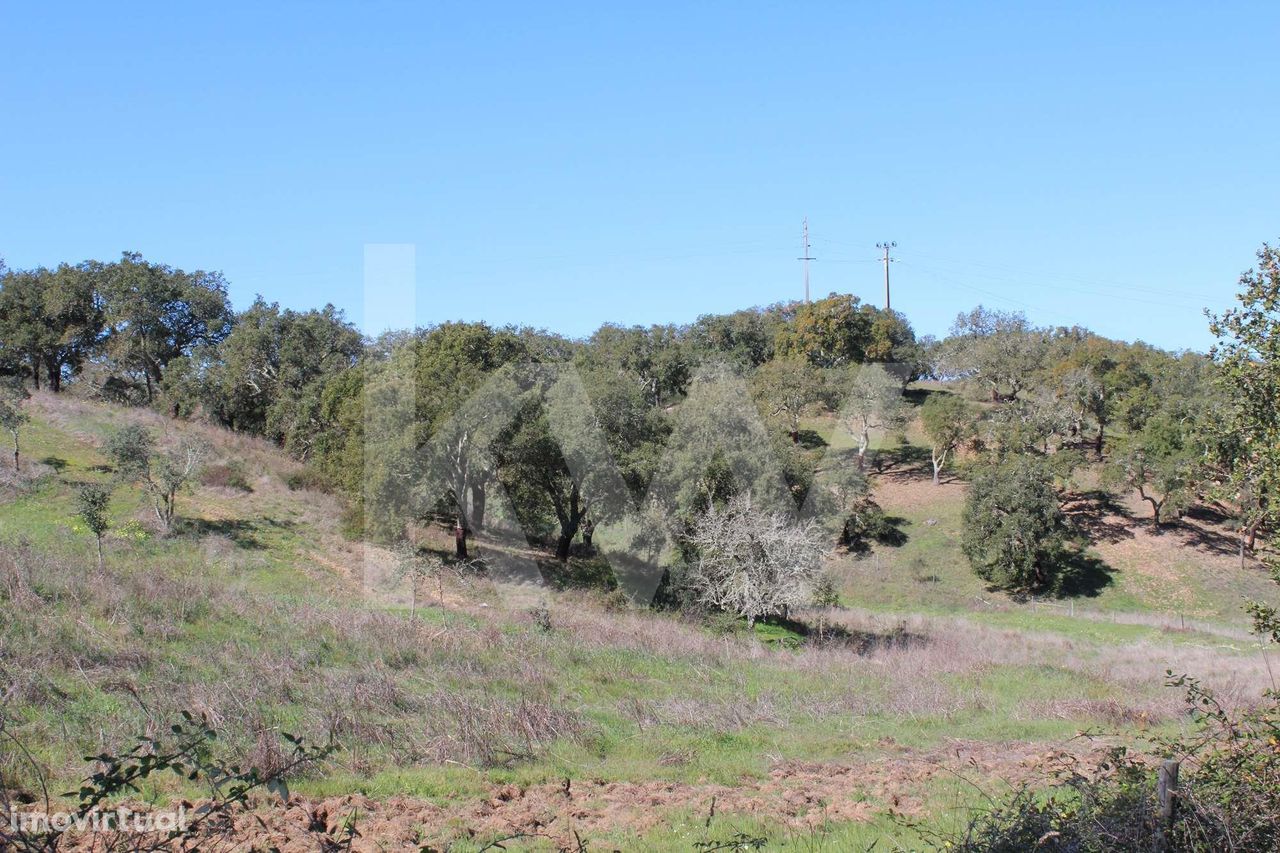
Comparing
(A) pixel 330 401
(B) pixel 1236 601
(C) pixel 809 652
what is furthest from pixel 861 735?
(B) pixel 1236 601

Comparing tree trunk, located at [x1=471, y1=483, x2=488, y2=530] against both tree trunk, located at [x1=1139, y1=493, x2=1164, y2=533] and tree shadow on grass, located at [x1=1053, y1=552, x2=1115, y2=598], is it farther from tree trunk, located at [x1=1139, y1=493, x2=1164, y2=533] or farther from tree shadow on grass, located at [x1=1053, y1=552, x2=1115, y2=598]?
tree trunk, located at [x1=1139, y1=493, x2=1164, y2=533]

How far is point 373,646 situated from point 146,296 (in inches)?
1388

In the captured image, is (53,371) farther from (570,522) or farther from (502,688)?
(502,688)

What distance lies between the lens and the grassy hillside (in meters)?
8.66

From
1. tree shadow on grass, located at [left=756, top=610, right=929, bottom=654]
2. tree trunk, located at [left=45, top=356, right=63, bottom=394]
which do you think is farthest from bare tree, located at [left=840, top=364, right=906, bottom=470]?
tree trunk, located at [left=45, top=356, right=63, bottom=394]

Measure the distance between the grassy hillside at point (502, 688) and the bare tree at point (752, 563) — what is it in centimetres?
112

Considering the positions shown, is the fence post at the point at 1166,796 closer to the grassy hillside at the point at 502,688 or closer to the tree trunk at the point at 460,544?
the grassy hillside at the point at 502,688

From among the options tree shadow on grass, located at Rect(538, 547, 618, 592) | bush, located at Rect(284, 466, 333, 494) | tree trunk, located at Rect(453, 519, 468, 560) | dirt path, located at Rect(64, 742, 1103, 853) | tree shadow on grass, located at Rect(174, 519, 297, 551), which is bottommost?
tree shadow on grass, located at Rect(538, 547, 618, 592)

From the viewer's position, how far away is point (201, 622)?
560 inches

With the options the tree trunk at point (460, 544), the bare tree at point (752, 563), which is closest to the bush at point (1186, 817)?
the bare tree at point (752, 563)

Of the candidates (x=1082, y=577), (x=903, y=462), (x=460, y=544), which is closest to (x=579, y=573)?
(x=460, y=544)

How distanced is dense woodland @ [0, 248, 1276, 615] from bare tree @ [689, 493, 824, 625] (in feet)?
2.94

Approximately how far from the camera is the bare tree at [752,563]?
848 inches

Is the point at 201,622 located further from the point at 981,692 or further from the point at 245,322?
the point at 245,322
